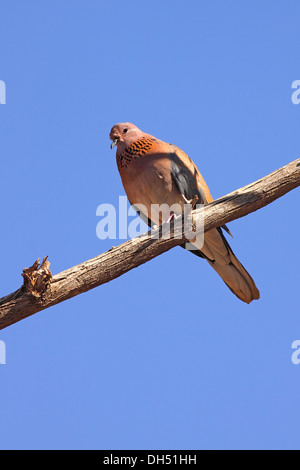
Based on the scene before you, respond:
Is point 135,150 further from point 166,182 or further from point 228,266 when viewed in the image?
point 228,266

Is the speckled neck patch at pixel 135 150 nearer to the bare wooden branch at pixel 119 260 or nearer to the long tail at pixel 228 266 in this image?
the long tail at pixel 228 266

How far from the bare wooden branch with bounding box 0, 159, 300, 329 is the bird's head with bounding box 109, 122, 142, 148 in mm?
1282

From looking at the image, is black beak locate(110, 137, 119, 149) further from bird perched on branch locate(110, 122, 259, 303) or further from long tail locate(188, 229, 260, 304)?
long tail locate(188, 229, 260, 304)

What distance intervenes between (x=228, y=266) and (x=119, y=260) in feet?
4.99

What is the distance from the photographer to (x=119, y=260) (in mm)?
4031

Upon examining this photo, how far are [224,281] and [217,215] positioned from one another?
4.08 feet

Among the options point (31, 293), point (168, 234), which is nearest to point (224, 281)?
point (168, 234)

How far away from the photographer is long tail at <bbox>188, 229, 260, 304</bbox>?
5066mm

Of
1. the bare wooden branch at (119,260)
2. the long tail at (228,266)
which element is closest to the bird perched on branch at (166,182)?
the long tail at (228,266)

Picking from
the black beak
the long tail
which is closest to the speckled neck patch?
the black beak

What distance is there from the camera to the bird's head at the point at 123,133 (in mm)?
5180

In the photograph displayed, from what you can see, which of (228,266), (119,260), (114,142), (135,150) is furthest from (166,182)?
(119,260)

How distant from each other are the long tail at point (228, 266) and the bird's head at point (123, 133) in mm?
1084

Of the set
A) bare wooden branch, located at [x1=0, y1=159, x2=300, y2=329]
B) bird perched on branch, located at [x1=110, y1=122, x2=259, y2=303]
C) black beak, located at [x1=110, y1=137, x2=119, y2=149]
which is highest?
black beak, located at [x1=110, y1=137, x2=119, y2=149]
